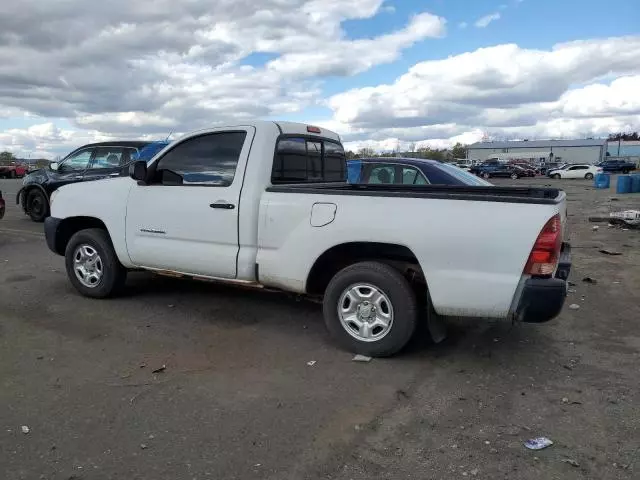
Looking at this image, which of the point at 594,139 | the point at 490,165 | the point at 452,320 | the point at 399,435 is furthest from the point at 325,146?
the point at 594,139

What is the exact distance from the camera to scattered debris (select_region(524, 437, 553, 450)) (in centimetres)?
317

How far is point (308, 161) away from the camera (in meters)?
5.62

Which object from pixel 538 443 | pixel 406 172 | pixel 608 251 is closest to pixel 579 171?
pixel 608 251

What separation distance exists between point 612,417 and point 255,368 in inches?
98.4

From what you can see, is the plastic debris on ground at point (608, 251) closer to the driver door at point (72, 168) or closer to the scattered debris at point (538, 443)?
the scattered debris at point (538, 443)

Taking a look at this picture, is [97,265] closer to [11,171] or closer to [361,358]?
[361,358]

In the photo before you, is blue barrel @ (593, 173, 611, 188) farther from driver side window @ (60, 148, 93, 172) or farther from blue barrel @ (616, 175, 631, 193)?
driver side window @ (60, 148, 93, 172)

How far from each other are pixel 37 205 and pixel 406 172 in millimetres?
9154

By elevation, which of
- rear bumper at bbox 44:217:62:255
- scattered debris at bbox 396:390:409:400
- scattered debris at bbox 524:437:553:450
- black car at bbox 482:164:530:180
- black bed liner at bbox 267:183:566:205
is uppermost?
black car at bbox 482:164:530:180

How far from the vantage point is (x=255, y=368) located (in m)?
4.29

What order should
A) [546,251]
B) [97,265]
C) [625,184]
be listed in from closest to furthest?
[546,251], [97,265], [625,184]

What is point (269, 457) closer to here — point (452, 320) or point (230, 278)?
point (230, 278)

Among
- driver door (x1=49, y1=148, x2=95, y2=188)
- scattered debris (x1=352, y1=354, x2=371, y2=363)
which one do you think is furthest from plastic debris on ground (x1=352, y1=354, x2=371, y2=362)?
driver door (x1=49, y1=148, x2=95, y2=188)

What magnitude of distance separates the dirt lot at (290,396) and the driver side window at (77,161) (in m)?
6.77
